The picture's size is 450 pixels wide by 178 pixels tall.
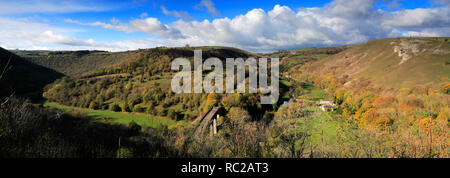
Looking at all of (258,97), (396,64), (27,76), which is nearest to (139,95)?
(27,76)

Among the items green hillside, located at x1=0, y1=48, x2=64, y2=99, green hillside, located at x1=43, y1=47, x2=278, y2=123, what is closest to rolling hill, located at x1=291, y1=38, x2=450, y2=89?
green hillside, located at x1=43, y1=47, x2=278, y2=123

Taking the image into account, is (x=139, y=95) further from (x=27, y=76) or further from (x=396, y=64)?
(x=396, y=64)

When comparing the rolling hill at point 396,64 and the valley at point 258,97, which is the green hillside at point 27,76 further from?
the rolling hill at point 396,64

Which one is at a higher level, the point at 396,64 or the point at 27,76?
the point at 396,64

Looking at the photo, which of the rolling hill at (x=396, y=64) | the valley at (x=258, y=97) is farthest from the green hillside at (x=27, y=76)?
the rolling hill at (x=396, y=64)

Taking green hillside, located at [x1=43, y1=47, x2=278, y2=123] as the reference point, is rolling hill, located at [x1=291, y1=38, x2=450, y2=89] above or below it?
→ above

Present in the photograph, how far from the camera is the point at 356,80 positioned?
3086 inches

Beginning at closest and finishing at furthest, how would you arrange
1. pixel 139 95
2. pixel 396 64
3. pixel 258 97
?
pixel 258 97, pixel 139 95, pixel 396 64

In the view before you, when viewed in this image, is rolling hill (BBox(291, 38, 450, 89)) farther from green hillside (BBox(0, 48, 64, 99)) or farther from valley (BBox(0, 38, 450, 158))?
green hillside (BBox(0, 48, 64, 99))

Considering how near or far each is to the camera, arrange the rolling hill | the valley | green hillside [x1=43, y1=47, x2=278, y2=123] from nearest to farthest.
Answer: the valley → green hillside [x1=43, y1=47, x2=278, y2=123] → the rolling hill

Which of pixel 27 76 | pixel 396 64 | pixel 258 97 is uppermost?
pixel 396 64

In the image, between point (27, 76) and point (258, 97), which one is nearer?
point (258, 97)
